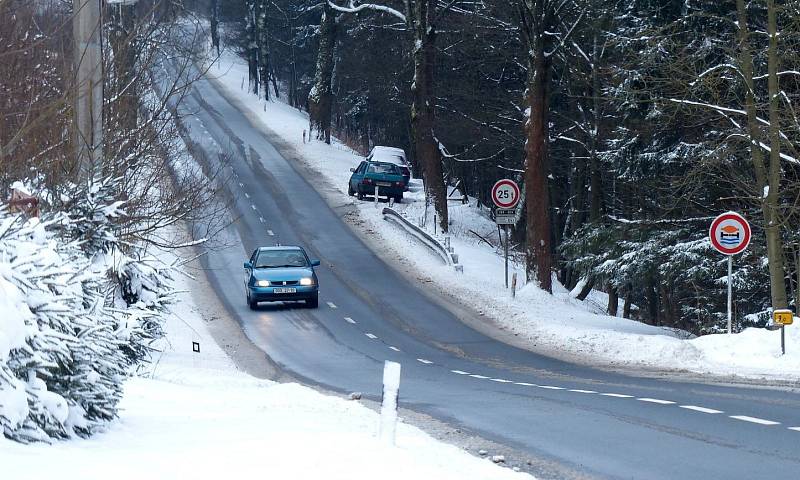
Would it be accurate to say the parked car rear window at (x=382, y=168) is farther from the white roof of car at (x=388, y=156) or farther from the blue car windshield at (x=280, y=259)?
the blue car windshield at (x=280, y=259)

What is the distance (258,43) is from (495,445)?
3457 inches

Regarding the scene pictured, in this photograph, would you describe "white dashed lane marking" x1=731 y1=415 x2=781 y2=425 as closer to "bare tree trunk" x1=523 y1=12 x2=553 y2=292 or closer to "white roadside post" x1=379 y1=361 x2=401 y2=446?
"white roadside post" x1=379 y1=361 x2=401 y2=446

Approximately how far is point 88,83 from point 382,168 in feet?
121

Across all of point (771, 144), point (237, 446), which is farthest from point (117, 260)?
point (771, 144)

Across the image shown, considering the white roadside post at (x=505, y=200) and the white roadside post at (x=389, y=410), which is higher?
the white roadside post at (x=505, y=200)

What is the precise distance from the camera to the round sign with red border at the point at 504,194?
99.3 ft

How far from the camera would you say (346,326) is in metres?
27.5

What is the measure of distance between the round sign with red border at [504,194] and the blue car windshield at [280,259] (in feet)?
18.8

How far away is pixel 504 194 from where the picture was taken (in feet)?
99.7

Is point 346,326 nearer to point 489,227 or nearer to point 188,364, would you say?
point 188,364

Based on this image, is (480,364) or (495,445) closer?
(495,445)

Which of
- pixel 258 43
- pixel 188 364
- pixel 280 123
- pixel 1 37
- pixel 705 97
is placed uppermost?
pixel 258 43

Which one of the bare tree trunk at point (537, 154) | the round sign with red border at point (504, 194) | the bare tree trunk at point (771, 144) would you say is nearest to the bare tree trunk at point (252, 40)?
the bare tree trunk at point (537, 154)

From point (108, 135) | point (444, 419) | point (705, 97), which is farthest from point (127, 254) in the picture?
point (705, 97)
